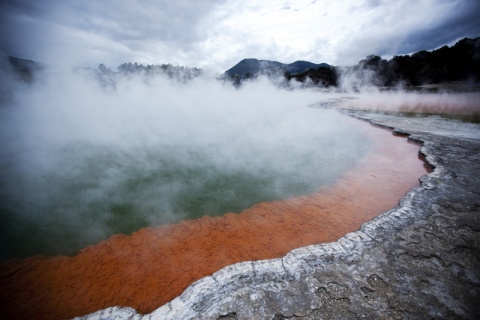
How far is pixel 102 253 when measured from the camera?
3.35 meters

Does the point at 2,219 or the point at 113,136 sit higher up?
the point at 113,136

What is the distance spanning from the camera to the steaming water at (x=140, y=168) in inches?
158

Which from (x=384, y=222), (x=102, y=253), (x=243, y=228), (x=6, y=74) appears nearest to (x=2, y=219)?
(x=102, y=253)

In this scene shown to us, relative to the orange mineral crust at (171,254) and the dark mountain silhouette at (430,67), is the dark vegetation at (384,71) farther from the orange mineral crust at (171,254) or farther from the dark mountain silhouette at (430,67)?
the orange mineral crust at (171,254)

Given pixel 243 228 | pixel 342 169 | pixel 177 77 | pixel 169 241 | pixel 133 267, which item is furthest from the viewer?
pixel 177 77

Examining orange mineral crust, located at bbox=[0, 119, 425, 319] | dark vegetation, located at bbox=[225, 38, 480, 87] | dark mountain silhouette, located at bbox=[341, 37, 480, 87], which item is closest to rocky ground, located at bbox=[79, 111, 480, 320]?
orange mineral crust, located at bbox=[0, 119, 425, 319]

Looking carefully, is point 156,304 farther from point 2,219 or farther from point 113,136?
point 113,136

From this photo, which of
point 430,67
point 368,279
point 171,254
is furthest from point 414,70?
point 171,254

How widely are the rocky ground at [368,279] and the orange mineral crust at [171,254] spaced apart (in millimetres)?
511

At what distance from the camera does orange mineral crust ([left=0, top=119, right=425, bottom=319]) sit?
266 cm

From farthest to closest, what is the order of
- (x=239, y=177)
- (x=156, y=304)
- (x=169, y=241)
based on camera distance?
(x=239, y=177) → (x=169, y=241) → (x=156, y=304)

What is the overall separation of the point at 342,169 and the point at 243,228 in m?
3.57

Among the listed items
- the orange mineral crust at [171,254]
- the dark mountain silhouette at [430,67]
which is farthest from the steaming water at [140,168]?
the dark mountain silhouette at [430,67]

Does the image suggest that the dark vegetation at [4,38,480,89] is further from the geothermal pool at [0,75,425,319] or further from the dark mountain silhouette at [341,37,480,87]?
the geothermal pool at [0,75,425,319]
